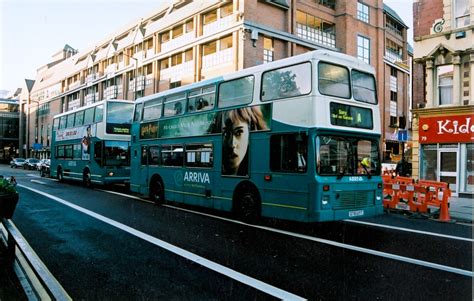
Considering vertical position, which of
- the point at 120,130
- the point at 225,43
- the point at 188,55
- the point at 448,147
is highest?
the point at 188,55

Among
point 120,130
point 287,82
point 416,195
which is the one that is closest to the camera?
point 287,82

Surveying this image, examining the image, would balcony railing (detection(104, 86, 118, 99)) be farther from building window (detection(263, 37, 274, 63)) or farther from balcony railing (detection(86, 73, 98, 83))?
building window (detection(263, 37, 274, 63))

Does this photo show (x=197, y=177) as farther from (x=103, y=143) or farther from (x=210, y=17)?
(x=210, y=17)

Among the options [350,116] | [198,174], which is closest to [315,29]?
[198,174]

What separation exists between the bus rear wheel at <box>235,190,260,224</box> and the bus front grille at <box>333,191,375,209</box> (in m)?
2.09

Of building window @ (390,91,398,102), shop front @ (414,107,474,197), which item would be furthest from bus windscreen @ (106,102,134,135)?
building window @ (390,91,398,102)

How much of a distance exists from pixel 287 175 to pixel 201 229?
2.42 metres

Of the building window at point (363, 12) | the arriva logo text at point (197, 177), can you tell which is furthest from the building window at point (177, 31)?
the arriva logo text at point (197, 177)

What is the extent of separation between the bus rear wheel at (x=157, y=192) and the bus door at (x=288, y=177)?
5.46 meters

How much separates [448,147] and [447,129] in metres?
0.89

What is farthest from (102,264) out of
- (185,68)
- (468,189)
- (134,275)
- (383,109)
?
(383,109)

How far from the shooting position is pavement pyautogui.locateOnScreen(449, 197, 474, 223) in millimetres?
12016

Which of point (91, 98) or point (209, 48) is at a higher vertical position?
point (209, 48)

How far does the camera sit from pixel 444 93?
1914 centimetres
